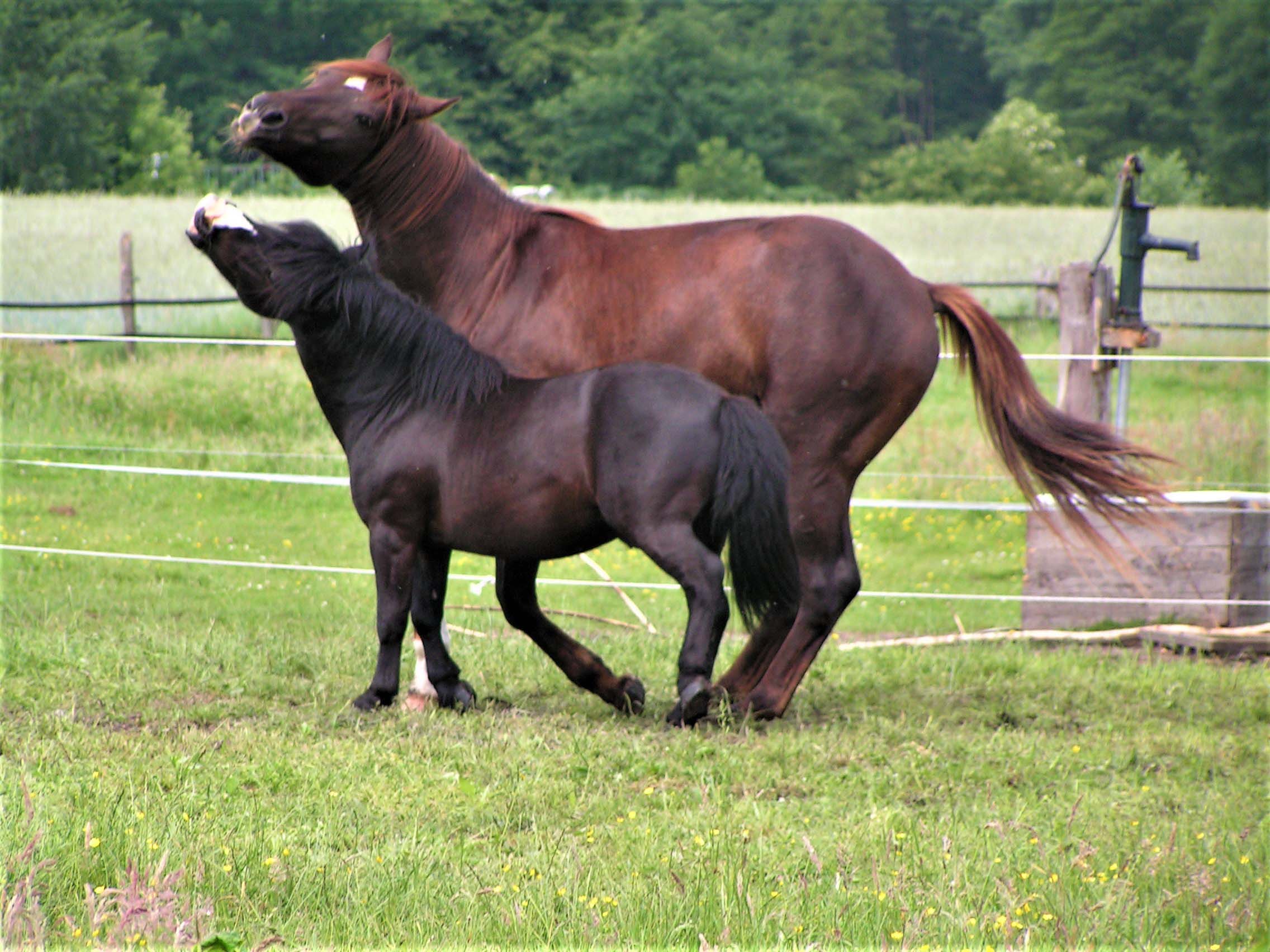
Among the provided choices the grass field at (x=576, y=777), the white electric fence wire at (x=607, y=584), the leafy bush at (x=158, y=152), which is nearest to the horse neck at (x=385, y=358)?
the grass field at (x=576, y=777)

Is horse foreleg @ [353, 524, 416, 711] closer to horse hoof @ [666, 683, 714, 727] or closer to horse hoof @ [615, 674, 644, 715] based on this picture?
horse hoof @ [615, 674, 644, 715]

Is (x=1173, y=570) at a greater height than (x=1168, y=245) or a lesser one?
lesser

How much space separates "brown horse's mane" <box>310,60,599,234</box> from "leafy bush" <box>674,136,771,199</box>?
21.8 m

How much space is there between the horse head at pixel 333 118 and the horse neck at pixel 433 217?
0.07 metres

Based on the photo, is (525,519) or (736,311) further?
(736,311)

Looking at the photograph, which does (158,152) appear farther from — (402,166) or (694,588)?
(694,588)

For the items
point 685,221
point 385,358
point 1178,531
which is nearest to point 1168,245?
point 1178,531

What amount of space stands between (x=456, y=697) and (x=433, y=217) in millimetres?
1830

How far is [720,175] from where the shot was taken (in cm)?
2702

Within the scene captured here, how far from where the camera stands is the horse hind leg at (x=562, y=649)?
4977mm

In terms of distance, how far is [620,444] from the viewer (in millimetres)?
4441

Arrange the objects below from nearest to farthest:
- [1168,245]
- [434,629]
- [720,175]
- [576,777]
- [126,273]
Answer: [576,777], [434,629], [1168,245], [126,273], [720,175]

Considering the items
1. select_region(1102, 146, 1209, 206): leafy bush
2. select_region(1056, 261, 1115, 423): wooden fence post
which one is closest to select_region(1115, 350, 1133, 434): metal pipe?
select_region(1056, 261, 1115, 423): wooden fence post

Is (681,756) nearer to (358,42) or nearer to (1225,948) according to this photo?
(1225,948)
